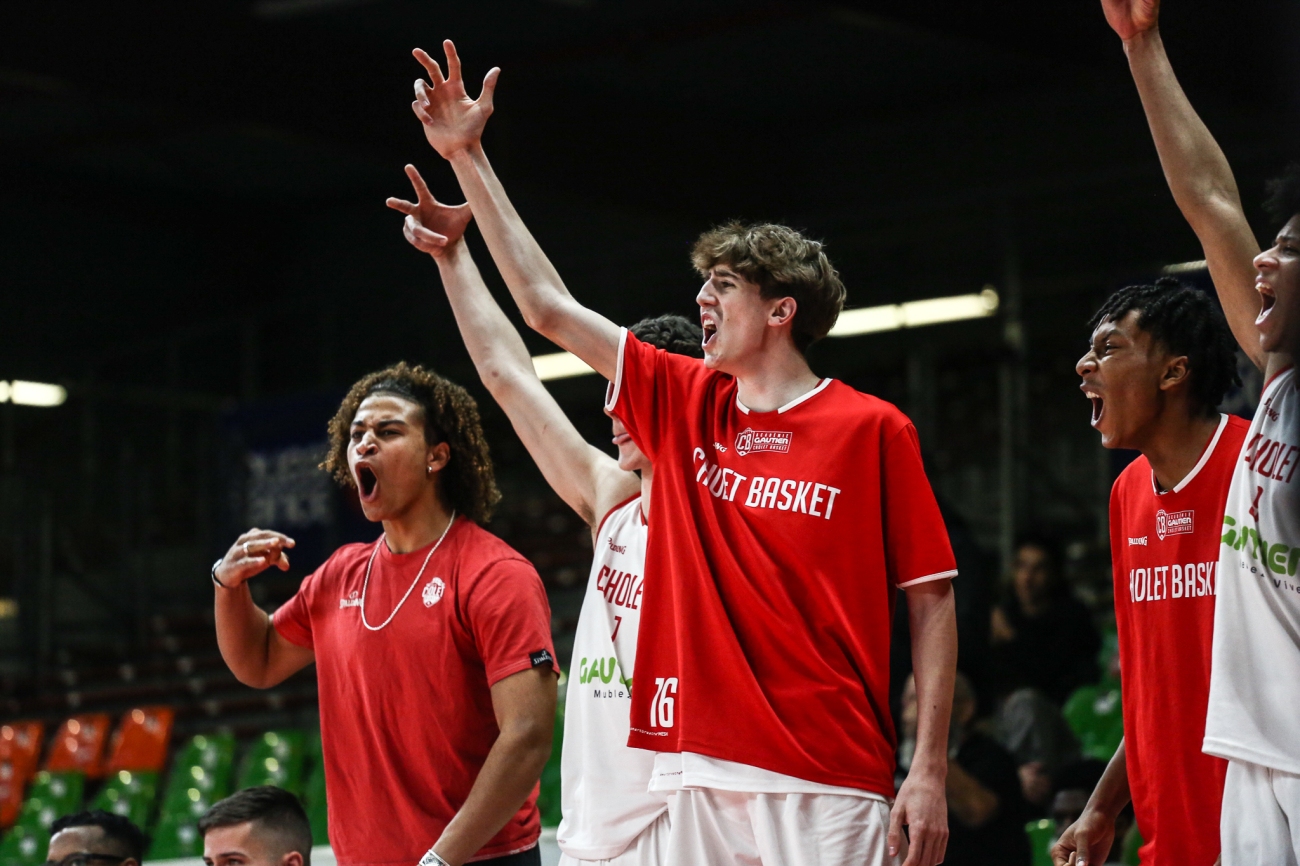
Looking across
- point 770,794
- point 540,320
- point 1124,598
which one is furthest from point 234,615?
point 1124,598

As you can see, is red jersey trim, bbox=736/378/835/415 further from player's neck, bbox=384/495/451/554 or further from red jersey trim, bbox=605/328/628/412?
player's neck, bbox=384/495/451/554

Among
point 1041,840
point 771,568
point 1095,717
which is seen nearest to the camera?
point 771,568

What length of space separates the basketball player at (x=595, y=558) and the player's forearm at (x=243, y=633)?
85cm

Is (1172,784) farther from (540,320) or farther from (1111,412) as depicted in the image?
(540,320)

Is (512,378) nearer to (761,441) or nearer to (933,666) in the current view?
(761,441)

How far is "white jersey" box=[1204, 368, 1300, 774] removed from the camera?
2918mm

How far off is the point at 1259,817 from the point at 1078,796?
9.06 ft

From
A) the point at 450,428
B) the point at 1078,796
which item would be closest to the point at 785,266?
the point at 450,428

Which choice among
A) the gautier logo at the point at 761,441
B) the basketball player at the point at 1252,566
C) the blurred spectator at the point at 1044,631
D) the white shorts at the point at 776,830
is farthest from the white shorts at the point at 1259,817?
the blurred spectator at the point at 1044,631

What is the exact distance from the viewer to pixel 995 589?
11945 mm

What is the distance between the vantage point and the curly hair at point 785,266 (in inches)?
133

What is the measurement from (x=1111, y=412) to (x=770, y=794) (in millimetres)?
1110

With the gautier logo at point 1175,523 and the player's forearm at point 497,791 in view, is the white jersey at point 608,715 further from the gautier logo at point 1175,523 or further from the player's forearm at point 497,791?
the gautier logo at point 1175,523

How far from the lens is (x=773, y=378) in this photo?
337cm
